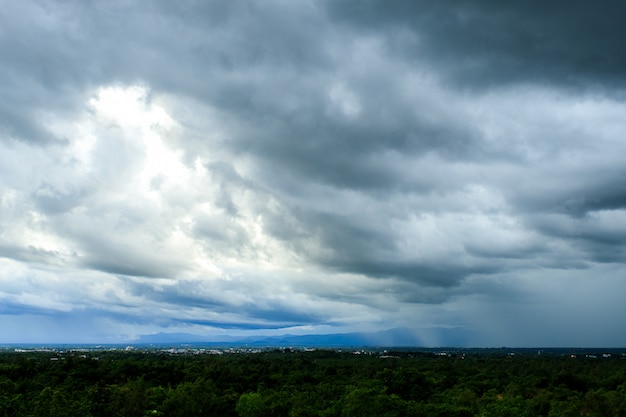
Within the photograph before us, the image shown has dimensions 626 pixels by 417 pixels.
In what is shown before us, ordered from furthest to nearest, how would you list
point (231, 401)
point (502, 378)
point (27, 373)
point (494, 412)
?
1. point (502, 378)
2. point (27, 373)
3. point (231, 401)
4. point (494, 412)

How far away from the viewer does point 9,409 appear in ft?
169

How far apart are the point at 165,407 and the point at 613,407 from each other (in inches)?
3009

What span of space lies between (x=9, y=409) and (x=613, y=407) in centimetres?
9352

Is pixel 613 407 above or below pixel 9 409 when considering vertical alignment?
below

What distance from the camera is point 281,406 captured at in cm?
7119

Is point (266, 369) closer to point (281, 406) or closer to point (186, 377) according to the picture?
point (186, 377)

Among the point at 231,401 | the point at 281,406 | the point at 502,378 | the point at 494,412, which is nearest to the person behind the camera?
the point at 494,412

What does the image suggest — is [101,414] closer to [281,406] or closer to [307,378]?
[281,406]

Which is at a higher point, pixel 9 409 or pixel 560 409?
pixel 9 409

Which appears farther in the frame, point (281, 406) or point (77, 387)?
point (77, 387)

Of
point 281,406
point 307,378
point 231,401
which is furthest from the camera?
point 307,378

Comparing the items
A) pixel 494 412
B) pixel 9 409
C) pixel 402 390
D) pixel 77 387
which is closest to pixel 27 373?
pixel 77 387

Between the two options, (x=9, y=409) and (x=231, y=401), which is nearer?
(x=9, y=409)

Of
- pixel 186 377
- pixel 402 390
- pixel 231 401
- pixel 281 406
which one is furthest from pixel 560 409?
pixel 186 377
